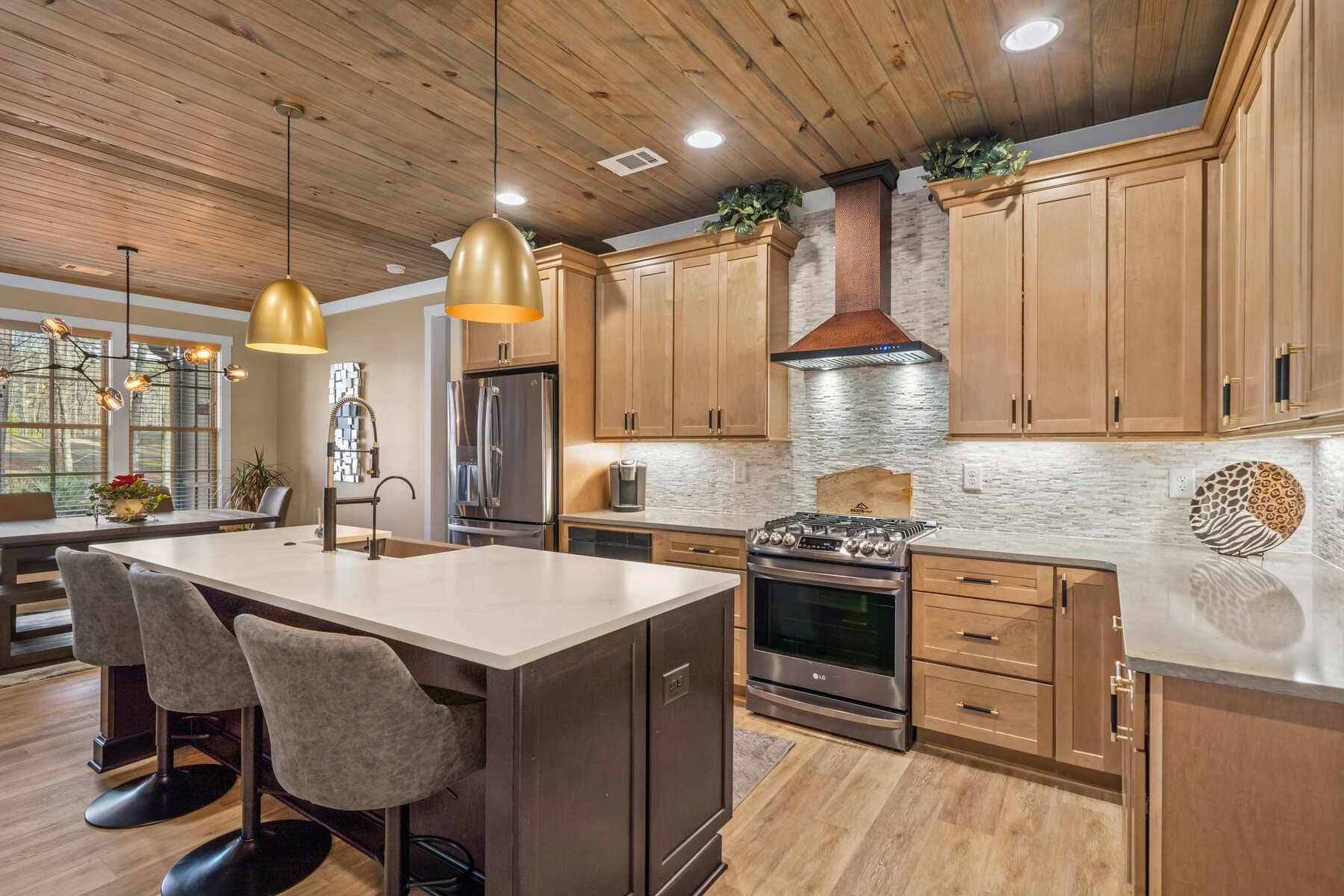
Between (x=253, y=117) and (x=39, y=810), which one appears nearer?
(x=39, y=810)

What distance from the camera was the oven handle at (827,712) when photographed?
2900 mm

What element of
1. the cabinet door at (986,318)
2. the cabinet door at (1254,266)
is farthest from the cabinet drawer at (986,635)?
the cabinet door at (1254,266)

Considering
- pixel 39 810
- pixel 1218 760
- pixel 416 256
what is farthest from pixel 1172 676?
pixel 416 256

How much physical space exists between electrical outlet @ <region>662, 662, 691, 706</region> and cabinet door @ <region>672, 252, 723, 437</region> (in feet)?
6.55

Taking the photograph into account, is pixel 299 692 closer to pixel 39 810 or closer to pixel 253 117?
pixel 39 810

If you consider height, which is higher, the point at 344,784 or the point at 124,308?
the point at 124,308

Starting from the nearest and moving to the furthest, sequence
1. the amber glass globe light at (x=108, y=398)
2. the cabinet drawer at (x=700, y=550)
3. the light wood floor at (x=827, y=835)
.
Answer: the light wood floor at (x=827, y=835), the cabinet drawer at (x=700, y=550), the amber glass globe light at (x=108, y=398)

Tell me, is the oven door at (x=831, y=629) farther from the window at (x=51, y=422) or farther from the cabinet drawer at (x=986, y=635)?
the window at (x=51, y=422)

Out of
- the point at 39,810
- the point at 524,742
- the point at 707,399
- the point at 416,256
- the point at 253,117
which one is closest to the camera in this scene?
the point at 524,742

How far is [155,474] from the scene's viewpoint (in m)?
6.43

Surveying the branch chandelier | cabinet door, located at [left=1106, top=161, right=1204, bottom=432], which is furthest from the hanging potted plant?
cabinet door, located at [left=1106, top=161, right=1204, bottom=432]

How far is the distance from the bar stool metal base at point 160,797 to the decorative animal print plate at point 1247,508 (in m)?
3.85

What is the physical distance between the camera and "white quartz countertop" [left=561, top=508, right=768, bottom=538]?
3438 millimetres

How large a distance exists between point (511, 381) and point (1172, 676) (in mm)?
3553
